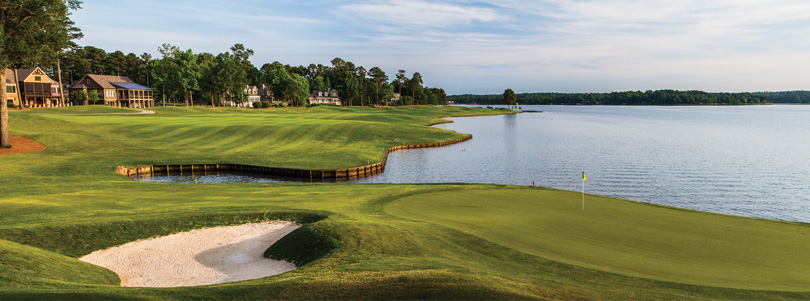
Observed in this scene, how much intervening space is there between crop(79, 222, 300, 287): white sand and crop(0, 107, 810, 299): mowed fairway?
609 mm

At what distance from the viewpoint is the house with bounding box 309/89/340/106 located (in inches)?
7219

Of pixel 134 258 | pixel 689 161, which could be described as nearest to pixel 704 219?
pixel 134 258

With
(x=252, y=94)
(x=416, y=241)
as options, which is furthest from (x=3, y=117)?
(x=252, y=94)

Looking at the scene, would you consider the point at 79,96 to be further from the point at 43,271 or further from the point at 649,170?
the point at 43,271

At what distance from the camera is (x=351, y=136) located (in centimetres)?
6781

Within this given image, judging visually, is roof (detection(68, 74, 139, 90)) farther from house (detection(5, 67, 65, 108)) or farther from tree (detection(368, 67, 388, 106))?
tree (detection(368, 67, 388, 106))

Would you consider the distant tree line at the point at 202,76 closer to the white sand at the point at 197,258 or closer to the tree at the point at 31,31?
the tree at the point at 31,31

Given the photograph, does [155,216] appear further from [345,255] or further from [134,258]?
[345,255]

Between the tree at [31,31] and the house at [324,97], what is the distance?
145 m

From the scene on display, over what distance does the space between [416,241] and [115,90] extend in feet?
433

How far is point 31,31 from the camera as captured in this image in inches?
1433

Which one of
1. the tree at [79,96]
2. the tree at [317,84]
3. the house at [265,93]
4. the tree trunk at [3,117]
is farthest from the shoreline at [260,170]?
the tree at [317,84]

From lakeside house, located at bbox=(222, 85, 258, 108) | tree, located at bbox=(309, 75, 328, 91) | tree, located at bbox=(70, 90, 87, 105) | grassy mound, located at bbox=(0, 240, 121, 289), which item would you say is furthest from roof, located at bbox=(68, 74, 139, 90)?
grassy mound, located at bbox=(0, 240, 121, 289)

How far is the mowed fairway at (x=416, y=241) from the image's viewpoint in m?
9.90
